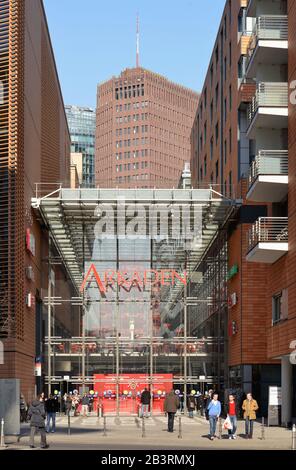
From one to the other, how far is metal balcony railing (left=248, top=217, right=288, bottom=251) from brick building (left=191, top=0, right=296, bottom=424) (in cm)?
5

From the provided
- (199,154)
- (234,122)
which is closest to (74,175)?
(199,154)

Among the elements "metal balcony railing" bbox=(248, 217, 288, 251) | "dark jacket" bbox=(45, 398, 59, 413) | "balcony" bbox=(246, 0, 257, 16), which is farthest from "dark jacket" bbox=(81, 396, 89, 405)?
"balcony" bbox=(246, 0, 257, 16)

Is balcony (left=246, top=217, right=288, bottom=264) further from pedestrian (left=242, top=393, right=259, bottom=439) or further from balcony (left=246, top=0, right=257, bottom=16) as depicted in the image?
balcony (left=246, top=0, right=257, bottom=16)

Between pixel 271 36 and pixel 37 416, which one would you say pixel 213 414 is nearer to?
pixel 37 416

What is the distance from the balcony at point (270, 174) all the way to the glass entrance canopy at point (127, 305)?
562 inches

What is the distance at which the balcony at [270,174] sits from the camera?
133ft

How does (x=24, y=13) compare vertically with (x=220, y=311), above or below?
above

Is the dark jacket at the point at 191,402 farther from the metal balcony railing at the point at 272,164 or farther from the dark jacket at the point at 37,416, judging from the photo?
the dark jacket at the point at 37,416

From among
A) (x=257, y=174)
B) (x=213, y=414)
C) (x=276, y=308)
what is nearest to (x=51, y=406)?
(x=213, y=414)

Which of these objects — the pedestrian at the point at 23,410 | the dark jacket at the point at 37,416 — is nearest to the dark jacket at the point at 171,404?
the dark jacket at the point at 37,416

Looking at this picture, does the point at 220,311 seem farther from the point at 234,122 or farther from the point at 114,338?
the point at 234,122

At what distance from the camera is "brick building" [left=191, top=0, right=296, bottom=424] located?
133 feet

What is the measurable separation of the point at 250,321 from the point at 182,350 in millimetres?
7590

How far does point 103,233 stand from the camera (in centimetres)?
5850
